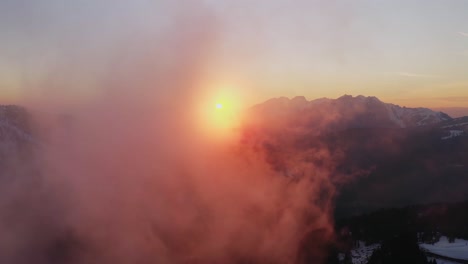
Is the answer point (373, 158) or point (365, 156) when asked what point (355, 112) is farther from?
point (365, 156)

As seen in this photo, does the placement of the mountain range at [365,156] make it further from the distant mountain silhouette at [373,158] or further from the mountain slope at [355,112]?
the mountain slope at [355,112]

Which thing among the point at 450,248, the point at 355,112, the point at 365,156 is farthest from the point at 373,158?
the point at 355,112

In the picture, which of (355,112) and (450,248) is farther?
(355,112)

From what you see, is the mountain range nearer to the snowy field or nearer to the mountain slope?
the mountain slope

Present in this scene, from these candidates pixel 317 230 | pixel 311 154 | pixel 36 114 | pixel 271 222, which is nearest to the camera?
pixel 271 222

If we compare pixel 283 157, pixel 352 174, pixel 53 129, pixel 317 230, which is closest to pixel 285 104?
pixel 352 174

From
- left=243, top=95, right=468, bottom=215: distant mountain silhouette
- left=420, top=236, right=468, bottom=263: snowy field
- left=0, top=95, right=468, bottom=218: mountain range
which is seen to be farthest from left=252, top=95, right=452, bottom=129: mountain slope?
left=420, top=236, right=468, bottom=263: snowy field

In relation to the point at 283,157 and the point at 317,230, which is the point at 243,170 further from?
the point at 283,157

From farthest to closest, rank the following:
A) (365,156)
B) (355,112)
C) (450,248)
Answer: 1. (355,112)
2. (365,156)
3. (450,248)
